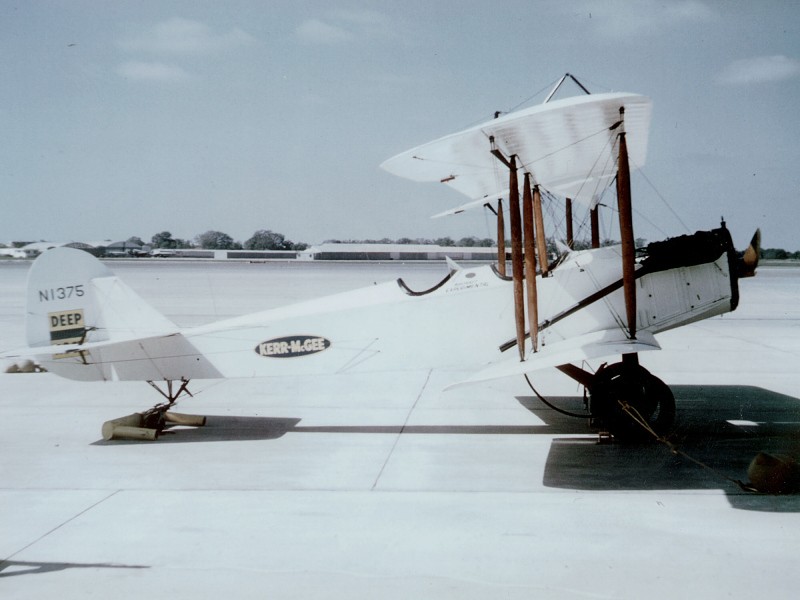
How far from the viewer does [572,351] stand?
21.8ft

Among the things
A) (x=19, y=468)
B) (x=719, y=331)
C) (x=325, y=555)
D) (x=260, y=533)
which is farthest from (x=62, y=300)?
(x=719, y=331)

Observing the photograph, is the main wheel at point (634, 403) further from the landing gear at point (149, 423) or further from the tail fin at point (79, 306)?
the tail fin at point (79, 306)

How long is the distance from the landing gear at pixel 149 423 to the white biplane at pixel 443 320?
0.02 metres

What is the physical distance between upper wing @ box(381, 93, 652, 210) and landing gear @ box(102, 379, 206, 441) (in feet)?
12.6

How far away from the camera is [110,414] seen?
9078 millimetres

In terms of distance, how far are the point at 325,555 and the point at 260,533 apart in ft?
2.21

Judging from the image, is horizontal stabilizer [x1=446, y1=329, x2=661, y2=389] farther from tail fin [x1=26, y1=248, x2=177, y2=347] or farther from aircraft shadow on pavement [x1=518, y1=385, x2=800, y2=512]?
tail fin [x1=26, y1=248, x2=177, y2=347]

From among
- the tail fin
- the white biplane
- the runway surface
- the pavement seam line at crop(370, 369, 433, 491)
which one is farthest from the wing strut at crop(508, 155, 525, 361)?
the tail fin

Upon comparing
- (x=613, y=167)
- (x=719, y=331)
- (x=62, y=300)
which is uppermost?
(x=613, y=167)

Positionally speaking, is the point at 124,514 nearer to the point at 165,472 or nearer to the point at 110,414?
the point at 165,472

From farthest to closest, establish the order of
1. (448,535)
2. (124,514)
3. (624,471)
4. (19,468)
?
(19,468), (624,471), (124,514), (448,535)

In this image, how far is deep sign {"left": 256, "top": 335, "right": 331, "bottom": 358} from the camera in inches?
304

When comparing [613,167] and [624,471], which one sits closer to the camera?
[624,471]

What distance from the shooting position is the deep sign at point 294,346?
7.72 metres
